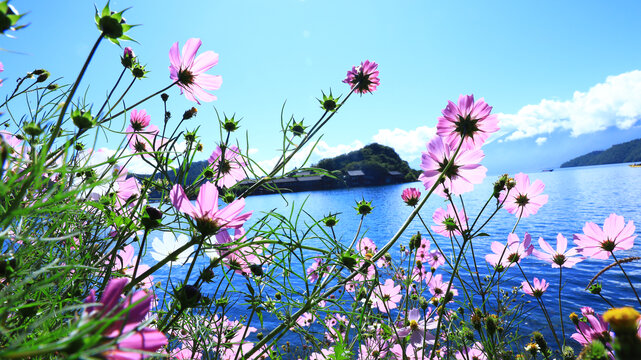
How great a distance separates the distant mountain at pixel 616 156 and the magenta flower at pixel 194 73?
3692 inches

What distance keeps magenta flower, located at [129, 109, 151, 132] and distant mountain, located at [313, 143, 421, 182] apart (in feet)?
123

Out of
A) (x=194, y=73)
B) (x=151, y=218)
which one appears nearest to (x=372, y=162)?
(x=194, y=73)

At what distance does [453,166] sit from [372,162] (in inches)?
1632

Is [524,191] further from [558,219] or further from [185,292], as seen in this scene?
[558,219]

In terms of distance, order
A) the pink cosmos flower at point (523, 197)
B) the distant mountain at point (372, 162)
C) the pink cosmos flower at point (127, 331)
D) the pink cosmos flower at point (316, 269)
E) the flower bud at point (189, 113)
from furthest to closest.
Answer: the distant mountain at point (372, 162) < the pink cosmos flower at point (523, 197) < the flower bud at point (189, 113) < the pink cosmos flower at point (316, 269) < the pink cosmos flower at point (127, 331)

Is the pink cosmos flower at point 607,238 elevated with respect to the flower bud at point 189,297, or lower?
lower

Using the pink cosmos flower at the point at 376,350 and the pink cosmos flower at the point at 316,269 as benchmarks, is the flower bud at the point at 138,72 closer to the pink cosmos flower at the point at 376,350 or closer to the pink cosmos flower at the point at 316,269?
the pink cosmos flower at the point at 316,269

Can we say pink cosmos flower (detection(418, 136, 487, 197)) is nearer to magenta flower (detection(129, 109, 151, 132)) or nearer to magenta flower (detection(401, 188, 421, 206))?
magenta flower (detection(401, 188, 421, 206))

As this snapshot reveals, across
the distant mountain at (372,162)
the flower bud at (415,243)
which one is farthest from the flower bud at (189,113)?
the distant mountain at (372,162)

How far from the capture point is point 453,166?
69 centimetres

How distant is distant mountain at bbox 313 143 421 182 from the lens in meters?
40.6

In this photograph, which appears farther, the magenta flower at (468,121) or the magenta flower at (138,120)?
the magenta flower at (138,120)

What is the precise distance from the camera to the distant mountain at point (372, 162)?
40.6 meters

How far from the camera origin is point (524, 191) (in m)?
0.99
